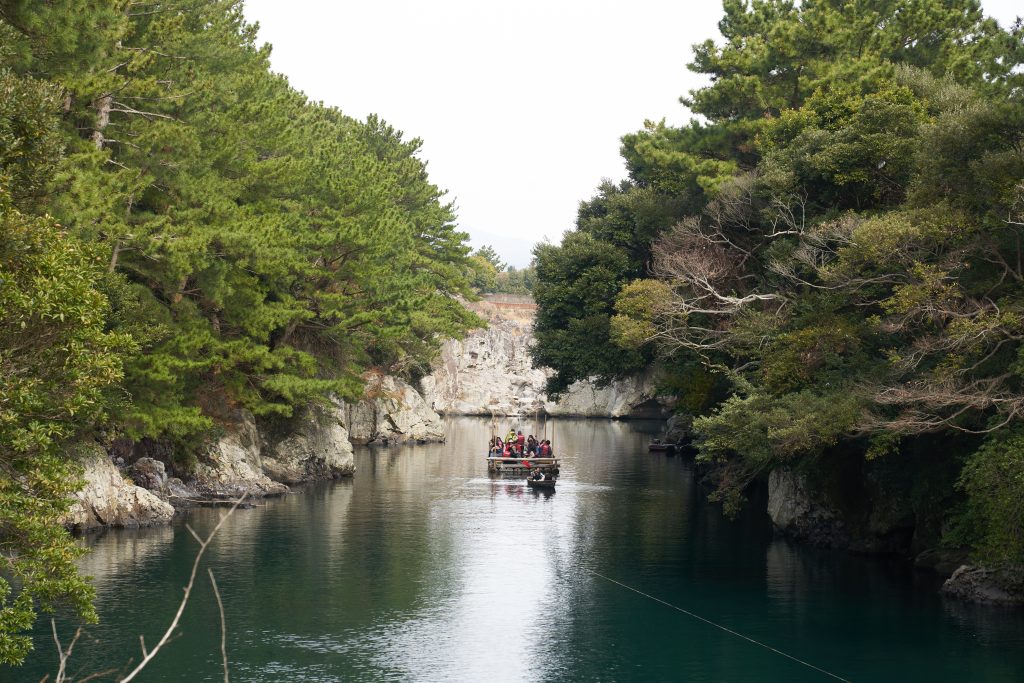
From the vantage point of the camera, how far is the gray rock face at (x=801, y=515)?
125 feet

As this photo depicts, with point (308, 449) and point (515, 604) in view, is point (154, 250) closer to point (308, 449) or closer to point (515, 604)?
point (515, 604)

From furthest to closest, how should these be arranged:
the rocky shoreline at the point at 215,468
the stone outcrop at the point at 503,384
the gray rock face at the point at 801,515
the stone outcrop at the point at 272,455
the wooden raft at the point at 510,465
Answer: the stone outcrop at the point at 503,384 → the wooden raft at the point at 510,465 → the stone outcrop at the point at 272,455 → the gray rock face at the point at 801,515 → the rocky shoreline at the point at 215,468

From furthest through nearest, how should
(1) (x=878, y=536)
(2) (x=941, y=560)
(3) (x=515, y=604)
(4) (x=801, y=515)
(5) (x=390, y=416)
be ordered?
(5) (x=390, y=416) → (4) (x=801, y=515) → (1) (x=878, y=536) → (2) (x=941, y=560) → (3) (x=515, y=604)

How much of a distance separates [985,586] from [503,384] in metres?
86.0

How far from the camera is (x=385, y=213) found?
5569 cm

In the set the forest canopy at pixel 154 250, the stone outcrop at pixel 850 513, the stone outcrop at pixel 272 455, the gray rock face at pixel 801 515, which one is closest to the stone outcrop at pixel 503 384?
the forest canopy at pixel 154 250

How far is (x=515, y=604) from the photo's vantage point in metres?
29.7

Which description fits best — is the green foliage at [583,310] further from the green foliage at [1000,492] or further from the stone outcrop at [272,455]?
the green foliage at [1000,492]

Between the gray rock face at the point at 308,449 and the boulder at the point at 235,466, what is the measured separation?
4.14 feet

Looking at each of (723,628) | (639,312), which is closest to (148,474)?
(639,312)

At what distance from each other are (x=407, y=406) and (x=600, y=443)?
45.6 feet

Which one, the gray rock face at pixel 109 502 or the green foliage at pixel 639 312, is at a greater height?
the green foliage at pixel 639 312

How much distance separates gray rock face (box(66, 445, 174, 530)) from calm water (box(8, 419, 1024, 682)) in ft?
3.04

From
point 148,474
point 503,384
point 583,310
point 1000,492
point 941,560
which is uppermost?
point 583,310
